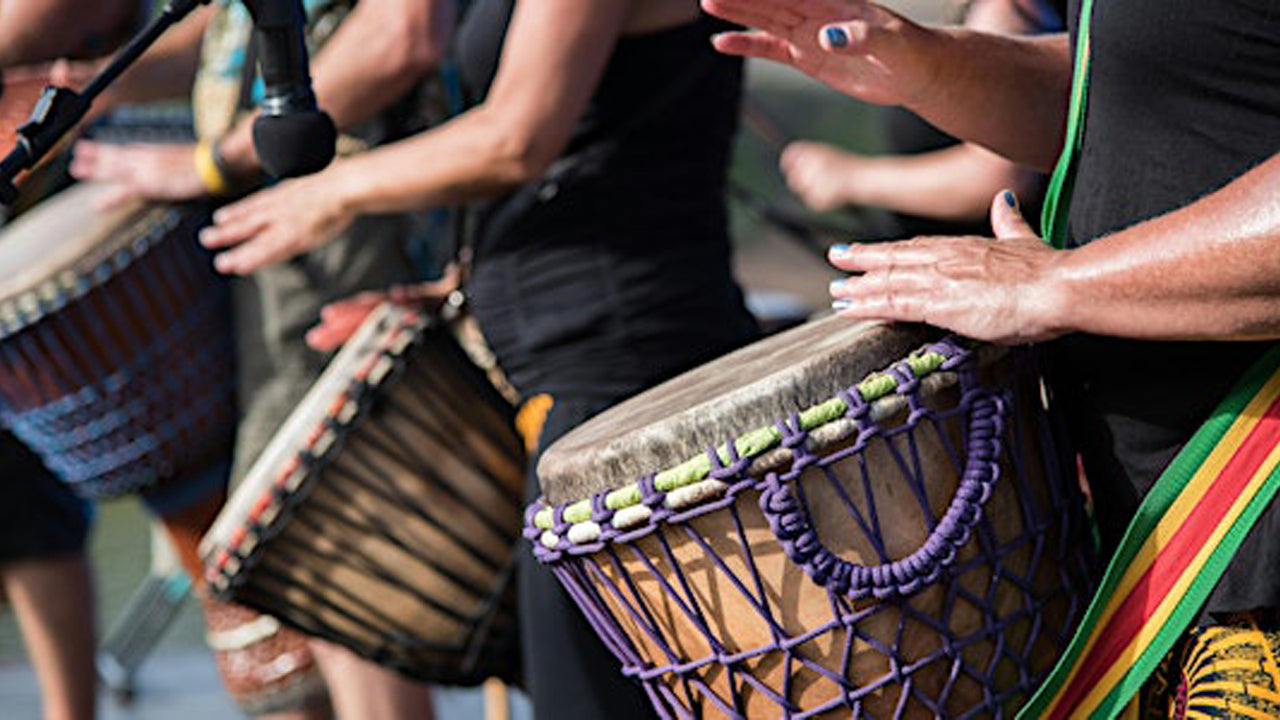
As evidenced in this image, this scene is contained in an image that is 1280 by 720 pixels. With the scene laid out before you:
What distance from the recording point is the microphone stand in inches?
70.6

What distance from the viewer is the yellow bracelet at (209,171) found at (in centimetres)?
278

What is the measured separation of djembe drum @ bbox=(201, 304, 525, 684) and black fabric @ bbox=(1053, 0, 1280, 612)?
1092 mm

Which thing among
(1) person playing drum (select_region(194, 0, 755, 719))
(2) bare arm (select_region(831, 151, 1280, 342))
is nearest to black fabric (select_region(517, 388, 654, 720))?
(1) person playing drum (select_region(194, 0, 755, 719))

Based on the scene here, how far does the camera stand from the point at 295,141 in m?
1.88

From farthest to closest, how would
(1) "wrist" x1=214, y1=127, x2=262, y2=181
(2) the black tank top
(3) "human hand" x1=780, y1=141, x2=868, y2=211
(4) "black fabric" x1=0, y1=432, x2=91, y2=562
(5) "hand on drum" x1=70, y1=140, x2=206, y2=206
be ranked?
(4) "black fabric" x1=0, y1=432, x2=91, y2=562
(3) "human hand" x1=780, y1=141, x2=868, y2=211
(5) "hand on drum" x1=70, y1=140, x2=206, y2=206
(1) "wrist" x1=214, y1=127, x2=262, y2=181
(2) the black tank top

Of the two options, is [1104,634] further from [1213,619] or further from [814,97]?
[814,97]

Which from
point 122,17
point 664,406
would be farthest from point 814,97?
point 664,406

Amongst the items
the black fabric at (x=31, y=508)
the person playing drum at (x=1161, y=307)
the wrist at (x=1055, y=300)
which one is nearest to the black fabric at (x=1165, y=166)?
the person playing drum at (x=1161, y=307)

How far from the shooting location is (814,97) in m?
11.1

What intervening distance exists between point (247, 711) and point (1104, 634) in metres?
2.06

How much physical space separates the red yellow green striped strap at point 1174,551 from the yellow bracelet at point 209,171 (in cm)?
164

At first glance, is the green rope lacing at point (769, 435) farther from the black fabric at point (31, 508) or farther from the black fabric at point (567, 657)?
the black fabric at point (31, 508)

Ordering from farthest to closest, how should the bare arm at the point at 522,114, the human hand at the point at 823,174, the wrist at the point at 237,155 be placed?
the human hand at the point at 823,174 < the wrist at the point at 237,155 < the bare arm at the point at 522,114

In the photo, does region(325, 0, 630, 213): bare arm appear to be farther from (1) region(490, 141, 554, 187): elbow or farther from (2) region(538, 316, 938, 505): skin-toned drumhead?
(2) region(538, 316, 938, 505): skin-toned drumhead
